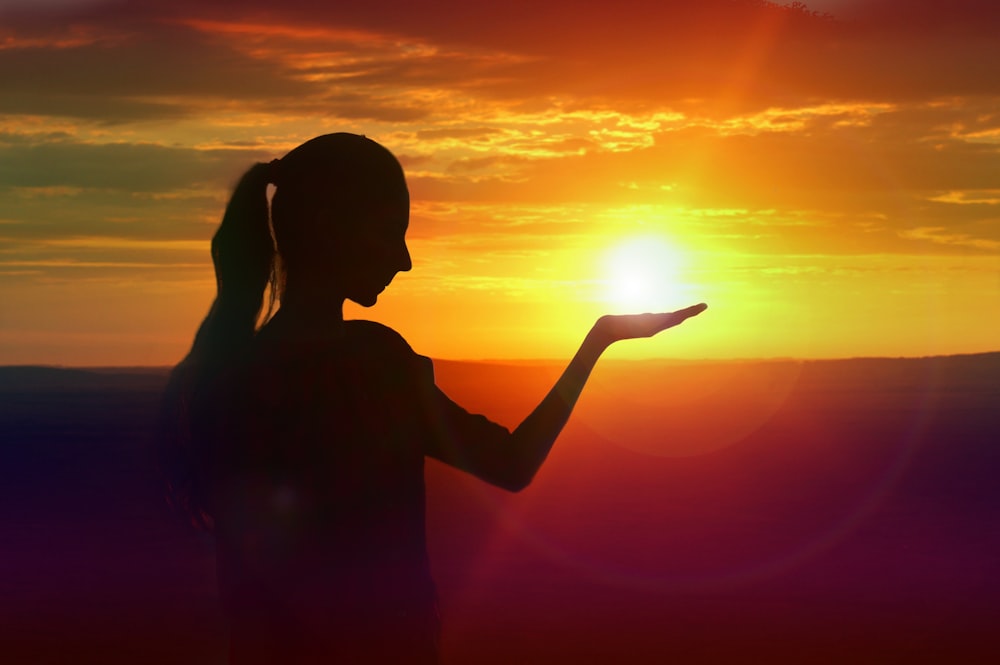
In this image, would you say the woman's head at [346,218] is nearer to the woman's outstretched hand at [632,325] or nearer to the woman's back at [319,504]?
the woman's back at [319,504]

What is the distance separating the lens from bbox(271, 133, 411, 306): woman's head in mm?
2441

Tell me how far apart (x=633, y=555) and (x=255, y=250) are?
14.9 metres

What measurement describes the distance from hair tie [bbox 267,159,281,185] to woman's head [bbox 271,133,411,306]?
5 centimetres

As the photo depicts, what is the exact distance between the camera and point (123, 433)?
125ft

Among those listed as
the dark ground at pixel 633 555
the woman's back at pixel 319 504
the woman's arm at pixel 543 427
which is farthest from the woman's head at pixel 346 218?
the dark ground at pixel 633 555

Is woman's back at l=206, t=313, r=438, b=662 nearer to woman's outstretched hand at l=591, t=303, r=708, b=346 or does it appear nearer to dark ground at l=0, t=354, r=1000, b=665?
woman's outstretched hand at l=591, t=303, r=708, b=346

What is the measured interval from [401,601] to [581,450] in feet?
102

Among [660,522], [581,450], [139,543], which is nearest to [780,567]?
[660,522]

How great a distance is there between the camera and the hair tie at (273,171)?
100.0 inches

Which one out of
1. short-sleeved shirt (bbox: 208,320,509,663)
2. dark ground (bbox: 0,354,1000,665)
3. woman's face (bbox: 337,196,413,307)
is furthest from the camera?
dark ground (bbox: 0,354,1000,665)

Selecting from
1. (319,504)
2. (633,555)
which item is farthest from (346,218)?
(633,555)

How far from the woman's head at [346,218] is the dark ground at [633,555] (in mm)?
3171

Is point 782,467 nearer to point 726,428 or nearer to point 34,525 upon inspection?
point 726,428

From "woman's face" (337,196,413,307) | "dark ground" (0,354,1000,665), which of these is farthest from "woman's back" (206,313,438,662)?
"dark ground" (0,354,1000,665)
